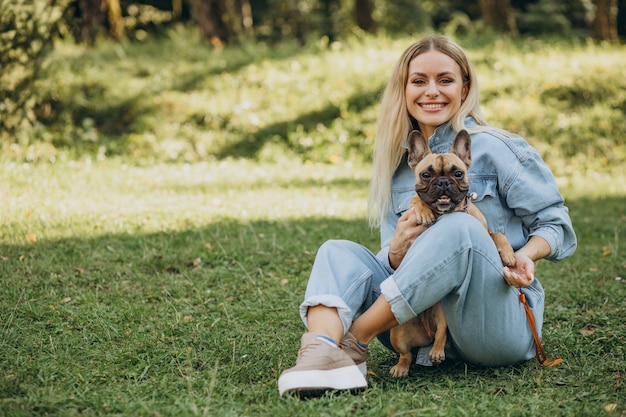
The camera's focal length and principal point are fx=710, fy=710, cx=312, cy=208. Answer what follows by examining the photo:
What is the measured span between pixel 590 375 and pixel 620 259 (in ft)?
8.88

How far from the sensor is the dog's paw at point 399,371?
3488 mm

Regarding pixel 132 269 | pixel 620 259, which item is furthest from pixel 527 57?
pixel 132 269

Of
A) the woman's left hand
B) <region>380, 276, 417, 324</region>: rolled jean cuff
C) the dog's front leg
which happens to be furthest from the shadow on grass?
the woman's left hand

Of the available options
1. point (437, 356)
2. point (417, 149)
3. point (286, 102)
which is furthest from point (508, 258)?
point (286, 102)

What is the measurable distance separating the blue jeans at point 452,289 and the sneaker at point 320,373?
197 millimetres

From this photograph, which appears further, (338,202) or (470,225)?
(338,202)

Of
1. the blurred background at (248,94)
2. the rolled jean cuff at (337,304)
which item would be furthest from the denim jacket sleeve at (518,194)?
the blurred background at (248,94)

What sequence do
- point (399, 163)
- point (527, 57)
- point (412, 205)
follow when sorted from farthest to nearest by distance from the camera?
point (527, 57), point (399, 163), point (412, 205)

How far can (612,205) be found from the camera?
8.14 m

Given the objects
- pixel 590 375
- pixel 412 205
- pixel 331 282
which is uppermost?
pixel 412 205

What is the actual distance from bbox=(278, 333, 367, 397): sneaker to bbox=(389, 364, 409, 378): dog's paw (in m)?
0.35

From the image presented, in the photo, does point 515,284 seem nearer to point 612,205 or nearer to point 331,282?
point 331,282

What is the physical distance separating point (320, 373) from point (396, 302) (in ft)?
1.52

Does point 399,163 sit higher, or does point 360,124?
point 399,163
